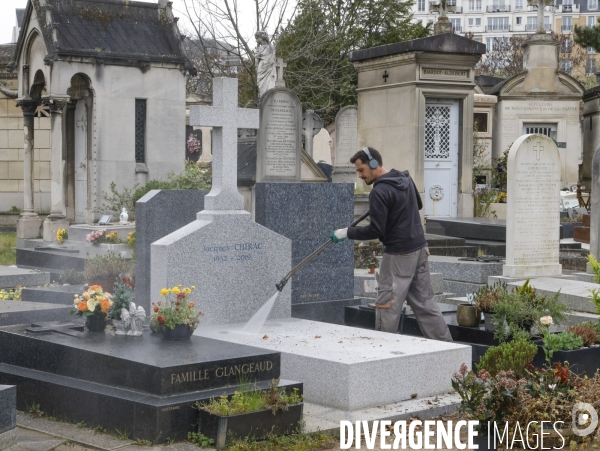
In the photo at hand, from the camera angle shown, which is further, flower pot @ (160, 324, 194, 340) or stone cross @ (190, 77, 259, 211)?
stone cross @ (190, 77, 259, 211)

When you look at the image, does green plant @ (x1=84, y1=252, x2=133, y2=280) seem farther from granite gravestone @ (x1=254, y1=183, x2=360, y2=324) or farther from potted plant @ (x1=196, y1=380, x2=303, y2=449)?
potted plant @ (x1=196, y1=380, x2=303, y2=449)

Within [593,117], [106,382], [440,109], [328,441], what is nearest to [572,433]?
→ [328,441]

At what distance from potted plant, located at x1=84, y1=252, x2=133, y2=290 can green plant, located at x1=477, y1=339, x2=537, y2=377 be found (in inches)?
210

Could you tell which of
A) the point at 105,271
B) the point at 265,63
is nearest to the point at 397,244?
the point at 105,271

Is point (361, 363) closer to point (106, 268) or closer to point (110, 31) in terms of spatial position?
point (106, 268)

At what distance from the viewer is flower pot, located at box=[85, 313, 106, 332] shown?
22.5 ft

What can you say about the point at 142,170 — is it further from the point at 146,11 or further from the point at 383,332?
the point at 383,332

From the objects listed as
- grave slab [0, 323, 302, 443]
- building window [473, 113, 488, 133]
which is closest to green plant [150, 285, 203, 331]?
grave slab [0, 323, 302, 443]

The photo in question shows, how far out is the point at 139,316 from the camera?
6.80 m

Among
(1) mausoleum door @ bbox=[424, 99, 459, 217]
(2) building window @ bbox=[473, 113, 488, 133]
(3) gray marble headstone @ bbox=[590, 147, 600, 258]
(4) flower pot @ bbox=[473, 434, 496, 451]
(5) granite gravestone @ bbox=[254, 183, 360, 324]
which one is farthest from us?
(2) building window @ bbox=[473, 113, 488, 133]

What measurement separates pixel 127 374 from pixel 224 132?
3141mm

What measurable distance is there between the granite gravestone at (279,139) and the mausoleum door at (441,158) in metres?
5.37

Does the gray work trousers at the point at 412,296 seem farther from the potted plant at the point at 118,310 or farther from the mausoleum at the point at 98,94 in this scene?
the mausoleum at the point at 98,94

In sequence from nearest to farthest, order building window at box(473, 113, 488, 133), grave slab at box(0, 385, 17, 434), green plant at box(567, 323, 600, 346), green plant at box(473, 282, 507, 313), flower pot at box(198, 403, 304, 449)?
grave slab at box(0, 385, 17, 434)
flower pot at box(198, 403, 304, 449)
green plant at box(567, 323, 600, 346)
green plant at box(473, 282, 507, 313)
building window at box(473, 113, 488, 133)
